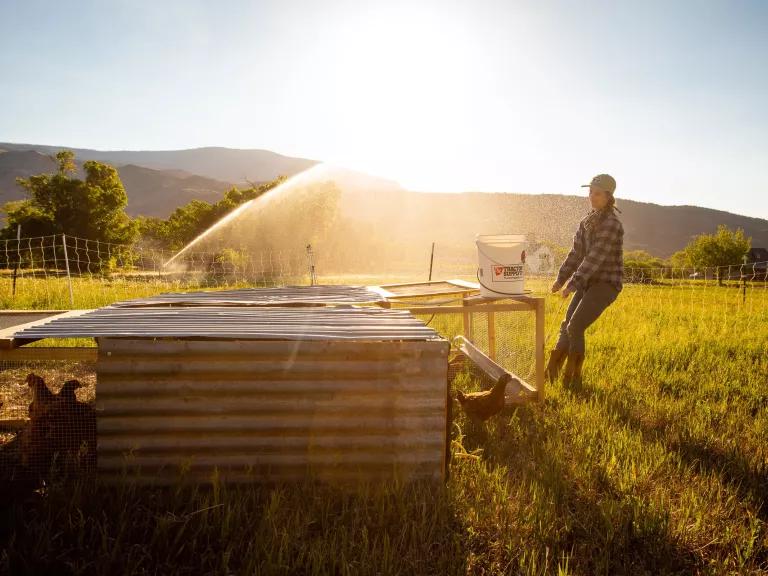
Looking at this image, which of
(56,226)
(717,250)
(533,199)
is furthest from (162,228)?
(717,250)

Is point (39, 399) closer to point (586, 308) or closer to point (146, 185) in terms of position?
point (586, 308)

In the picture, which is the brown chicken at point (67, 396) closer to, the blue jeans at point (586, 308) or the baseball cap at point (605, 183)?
the blue jeans at point (586, 308)

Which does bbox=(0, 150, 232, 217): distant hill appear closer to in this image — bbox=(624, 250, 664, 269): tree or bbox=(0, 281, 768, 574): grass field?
bbox=(624, 250, 664, 269): tree

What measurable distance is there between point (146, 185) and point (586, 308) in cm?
19722

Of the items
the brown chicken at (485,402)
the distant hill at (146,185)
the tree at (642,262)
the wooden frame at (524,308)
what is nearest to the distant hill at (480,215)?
the distant hill at (146,185)

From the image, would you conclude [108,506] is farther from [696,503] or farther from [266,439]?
[696,503]

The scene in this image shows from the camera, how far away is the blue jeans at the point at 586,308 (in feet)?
14.9

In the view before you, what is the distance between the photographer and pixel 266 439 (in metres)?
2.58

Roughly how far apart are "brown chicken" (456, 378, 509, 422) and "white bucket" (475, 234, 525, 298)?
834 millimetres

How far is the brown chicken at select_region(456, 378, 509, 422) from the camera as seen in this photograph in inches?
143

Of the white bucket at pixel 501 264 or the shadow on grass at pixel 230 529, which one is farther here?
the white bucket at pixel 501 264

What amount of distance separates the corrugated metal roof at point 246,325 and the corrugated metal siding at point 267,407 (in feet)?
0.24

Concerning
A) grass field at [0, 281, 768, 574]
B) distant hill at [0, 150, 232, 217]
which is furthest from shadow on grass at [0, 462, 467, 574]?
distant hill at [0, 150, 232, 217]

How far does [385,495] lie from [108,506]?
1.39 meters
